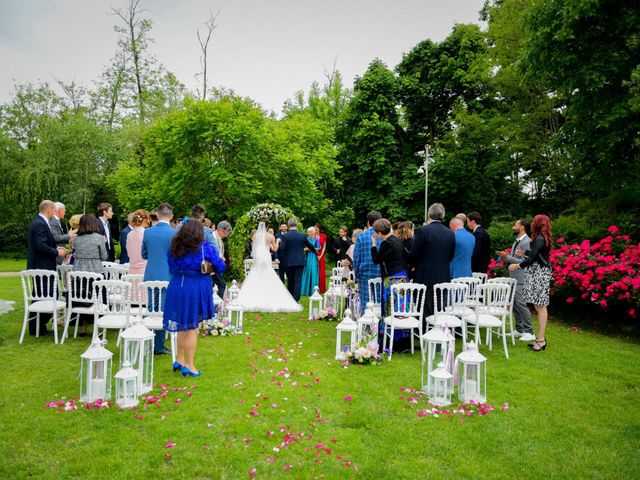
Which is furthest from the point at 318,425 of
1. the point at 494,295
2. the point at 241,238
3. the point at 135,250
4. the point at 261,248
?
the point at 241,238

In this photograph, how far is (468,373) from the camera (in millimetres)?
4965

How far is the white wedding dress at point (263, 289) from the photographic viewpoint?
10773 millimetres

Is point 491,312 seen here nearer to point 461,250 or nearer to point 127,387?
point 461,250

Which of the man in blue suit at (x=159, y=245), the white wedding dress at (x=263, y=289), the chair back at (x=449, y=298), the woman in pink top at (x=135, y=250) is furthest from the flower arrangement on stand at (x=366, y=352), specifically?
the white wedding dress at (x=263, y=289)

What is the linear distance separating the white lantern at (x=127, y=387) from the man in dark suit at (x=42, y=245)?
3.64 meters

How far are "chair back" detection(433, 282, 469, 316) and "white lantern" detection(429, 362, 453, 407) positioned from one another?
167 centimetres

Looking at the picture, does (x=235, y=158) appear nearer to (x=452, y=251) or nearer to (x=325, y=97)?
(x=452, y=251)

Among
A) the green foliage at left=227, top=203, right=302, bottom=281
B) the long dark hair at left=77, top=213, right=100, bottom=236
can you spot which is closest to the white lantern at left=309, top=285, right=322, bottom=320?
the long dark hair at left=77, top=213, right=100, bottom=236

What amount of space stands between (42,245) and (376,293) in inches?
217

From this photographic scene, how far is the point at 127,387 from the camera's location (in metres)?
4.69

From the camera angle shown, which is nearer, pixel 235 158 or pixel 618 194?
pixel 618 194

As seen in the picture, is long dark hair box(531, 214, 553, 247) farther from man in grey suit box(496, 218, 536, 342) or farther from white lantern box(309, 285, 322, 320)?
white lantern box(309, 285, 322, 320)

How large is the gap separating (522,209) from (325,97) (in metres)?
15.6

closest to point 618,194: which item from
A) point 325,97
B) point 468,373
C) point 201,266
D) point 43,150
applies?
point 468,373
